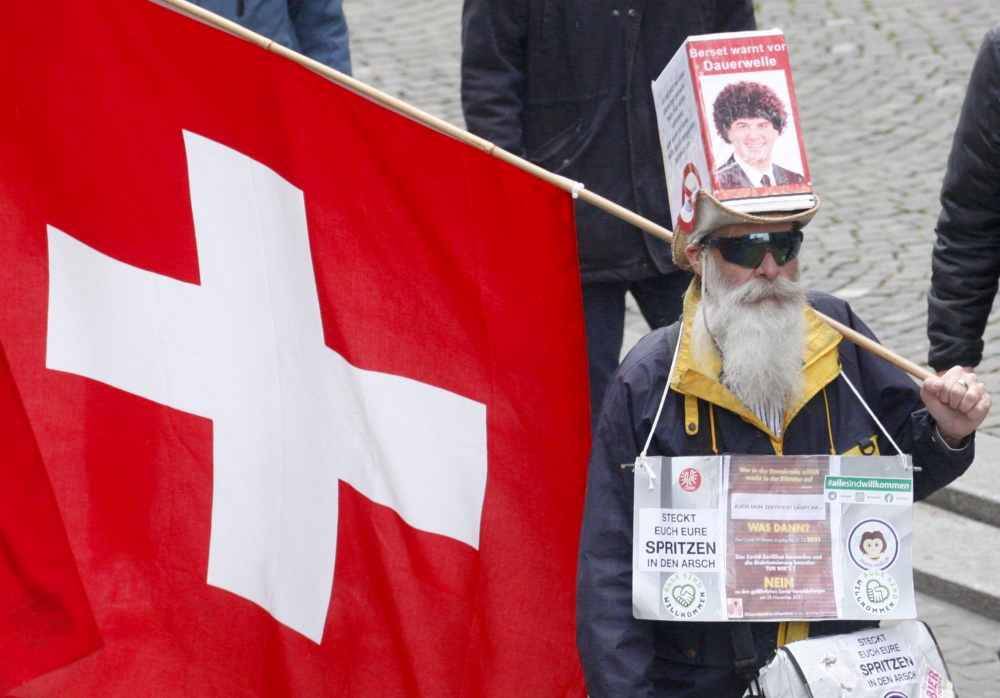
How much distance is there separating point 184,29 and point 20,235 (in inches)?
22.2

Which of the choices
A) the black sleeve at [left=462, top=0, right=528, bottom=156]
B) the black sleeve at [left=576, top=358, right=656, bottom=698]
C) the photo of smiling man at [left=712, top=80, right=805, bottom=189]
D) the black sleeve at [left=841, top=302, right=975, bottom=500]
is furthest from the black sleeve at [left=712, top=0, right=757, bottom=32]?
the black sleeve at [left=576, top=358, right=656, bottom=698]

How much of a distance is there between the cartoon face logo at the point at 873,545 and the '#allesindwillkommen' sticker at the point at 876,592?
0.06 feet

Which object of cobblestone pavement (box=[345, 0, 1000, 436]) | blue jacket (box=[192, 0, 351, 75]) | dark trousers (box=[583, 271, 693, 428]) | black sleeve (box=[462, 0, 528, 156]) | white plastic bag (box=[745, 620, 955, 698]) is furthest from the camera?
cobblestone pavement (box=[345, 0, 1000, 436])

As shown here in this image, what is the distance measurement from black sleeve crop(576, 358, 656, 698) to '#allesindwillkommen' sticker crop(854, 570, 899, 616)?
404 mm

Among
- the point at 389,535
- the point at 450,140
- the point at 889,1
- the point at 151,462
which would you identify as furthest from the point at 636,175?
the point at 889,1

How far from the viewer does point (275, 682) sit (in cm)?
335

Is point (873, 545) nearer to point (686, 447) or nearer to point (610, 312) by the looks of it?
point (686, 447)

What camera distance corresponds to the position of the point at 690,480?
2812mm

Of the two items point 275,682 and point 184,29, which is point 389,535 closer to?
point 275,682

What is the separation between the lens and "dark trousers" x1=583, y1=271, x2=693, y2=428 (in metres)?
4.21

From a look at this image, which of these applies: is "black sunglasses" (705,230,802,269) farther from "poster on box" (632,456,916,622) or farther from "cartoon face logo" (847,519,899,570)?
"cartoon face logo" (847,519,899,570)

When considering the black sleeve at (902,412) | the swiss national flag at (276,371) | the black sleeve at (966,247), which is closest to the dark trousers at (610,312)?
the swiss national flag at (276,371)

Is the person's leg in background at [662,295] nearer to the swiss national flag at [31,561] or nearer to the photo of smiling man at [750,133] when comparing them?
the photo of smiling man at [750,133]

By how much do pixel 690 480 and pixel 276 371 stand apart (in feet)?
3.29
